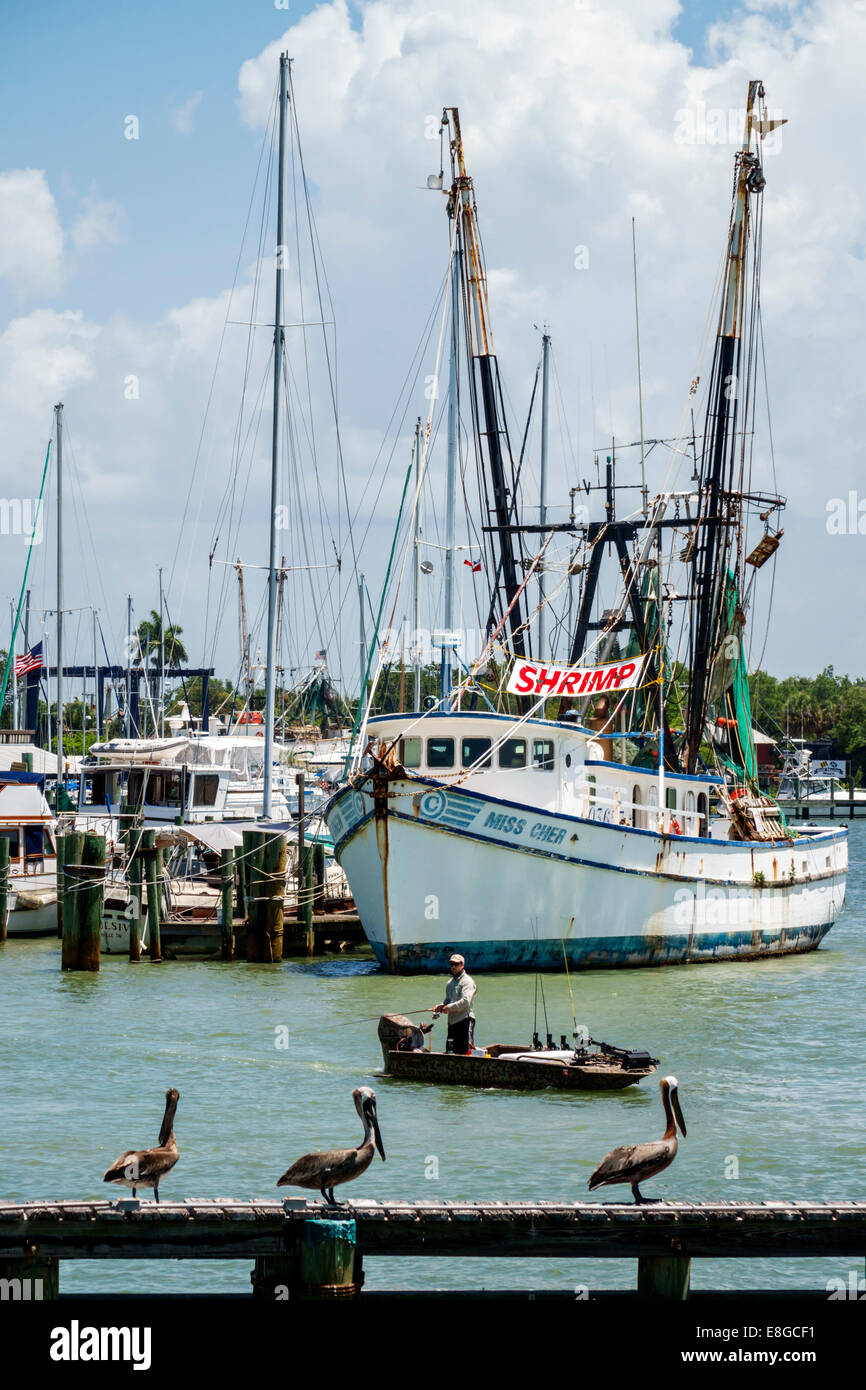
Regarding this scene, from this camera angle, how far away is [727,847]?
109ft

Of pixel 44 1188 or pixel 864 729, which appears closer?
pixel 44 1188

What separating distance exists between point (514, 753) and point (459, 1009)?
11.1 meters

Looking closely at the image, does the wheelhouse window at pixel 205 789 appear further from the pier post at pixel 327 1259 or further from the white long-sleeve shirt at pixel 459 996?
the pier post at pixel 327 1259

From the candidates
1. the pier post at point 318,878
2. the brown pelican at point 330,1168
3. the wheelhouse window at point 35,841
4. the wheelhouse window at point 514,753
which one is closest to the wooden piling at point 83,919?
the pier post at point 318,878

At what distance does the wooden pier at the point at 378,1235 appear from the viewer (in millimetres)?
9297

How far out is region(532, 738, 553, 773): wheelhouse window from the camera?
3047cm

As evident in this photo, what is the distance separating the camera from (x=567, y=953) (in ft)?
98.8

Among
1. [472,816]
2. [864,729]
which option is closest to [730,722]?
[472,816]

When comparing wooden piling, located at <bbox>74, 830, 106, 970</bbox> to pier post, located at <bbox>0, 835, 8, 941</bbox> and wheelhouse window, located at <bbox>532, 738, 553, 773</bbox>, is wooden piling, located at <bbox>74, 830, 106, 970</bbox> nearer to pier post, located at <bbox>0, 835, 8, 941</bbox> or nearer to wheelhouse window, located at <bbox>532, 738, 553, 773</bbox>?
pier post, located at <bbox>0, 835, 8, 941</bbox>

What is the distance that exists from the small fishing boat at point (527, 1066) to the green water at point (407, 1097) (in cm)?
17

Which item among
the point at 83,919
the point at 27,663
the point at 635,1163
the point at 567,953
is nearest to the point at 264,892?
the point at 83,919

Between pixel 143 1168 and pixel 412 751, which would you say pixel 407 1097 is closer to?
pixel 143 1168
